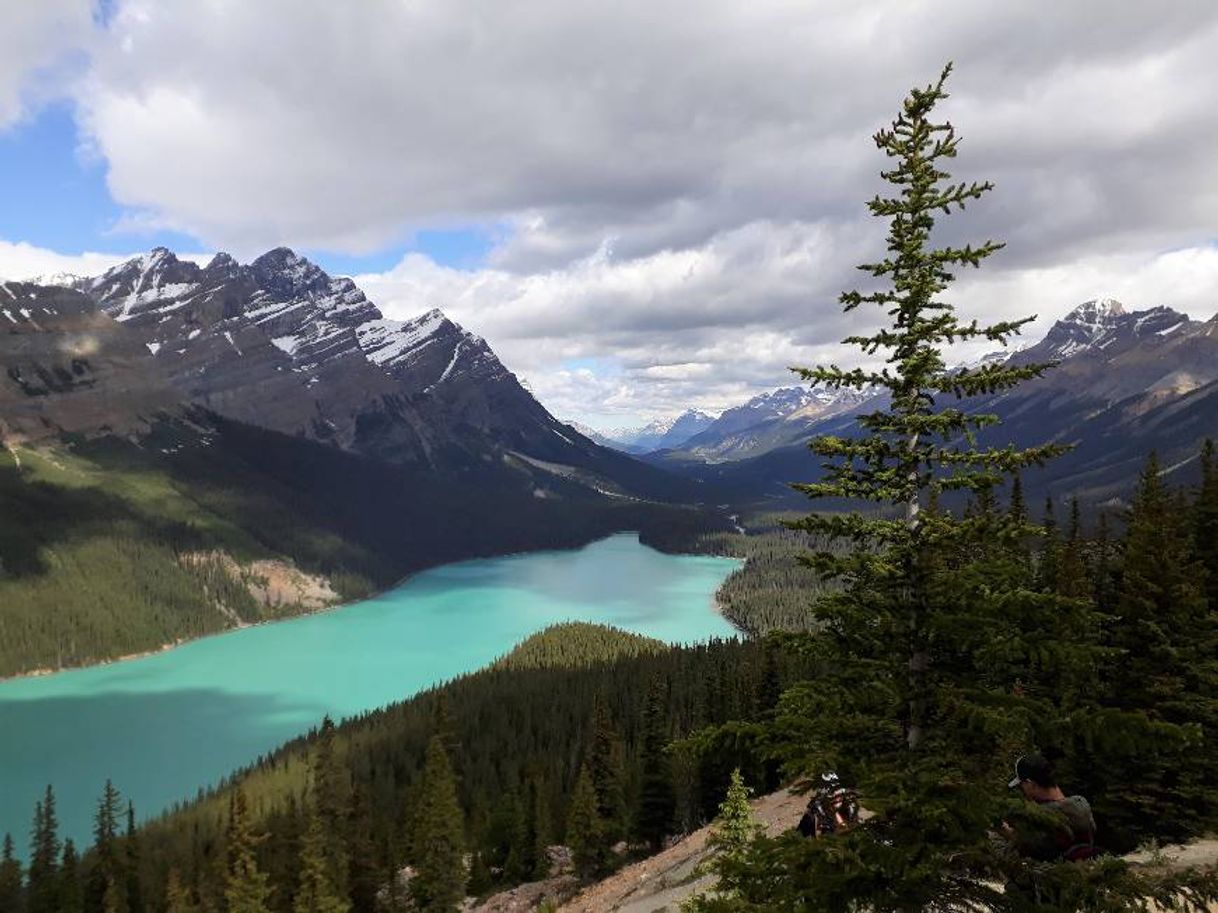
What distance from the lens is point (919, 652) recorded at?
1196 centimetres

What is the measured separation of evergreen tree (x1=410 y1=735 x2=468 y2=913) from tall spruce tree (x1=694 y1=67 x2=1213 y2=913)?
53.1 meters

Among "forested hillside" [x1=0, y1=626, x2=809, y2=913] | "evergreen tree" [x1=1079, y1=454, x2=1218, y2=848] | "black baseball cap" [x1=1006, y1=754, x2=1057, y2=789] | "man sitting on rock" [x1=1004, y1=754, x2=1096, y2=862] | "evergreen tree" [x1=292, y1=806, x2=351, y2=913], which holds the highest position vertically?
"black baseball cap" [x1=1006, y1=754, x2=1057, y2=789]

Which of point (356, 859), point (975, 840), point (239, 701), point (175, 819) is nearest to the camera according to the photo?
point (975, 840)

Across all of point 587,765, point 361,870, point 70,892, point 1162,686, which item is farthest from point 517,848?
point 1162,686

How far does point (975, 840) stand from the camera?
10.5 metres

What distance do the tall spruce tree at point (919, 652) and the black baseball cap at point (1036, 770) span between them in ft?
1.17

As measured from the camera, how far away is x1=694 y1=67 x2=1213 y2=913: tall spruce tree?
34.1 ft

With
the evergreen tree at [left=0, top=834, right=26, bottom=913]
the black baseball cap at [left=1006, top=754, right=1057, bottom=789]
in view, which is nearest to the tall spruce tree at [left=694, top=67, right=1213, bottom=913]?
the black baseball cap at [left=1006, top=754, right=1057, bottom=789]

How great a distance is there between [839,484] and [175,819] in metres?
119

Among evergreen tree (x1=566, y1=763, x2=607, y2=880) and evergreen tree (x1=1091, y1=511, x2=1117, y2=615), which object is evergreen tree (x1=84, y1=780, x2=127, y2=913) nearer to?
evergreen tree (x1=566, y1=763, x2=607, y2=880)

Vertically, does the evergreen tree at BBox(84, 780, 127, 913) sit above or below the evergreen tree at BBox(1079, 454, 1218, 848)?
below

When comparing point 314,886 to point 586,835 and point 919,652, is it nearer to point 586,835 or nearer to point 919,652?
point 586,835

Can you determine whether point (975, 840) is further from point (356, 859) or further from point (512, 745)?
point (512, 745)

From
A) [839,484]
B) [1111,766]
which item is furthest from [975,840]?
[1111,766]
